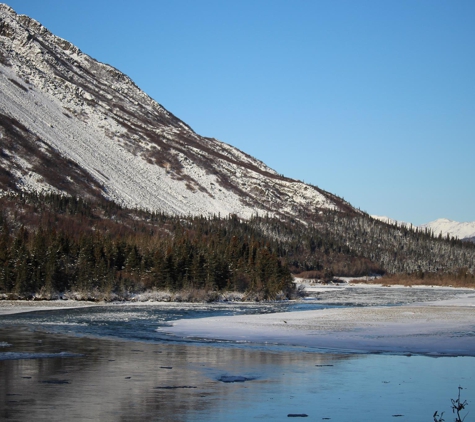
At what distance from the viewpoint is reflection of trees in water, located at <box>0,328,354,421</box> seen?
2322 centimetres

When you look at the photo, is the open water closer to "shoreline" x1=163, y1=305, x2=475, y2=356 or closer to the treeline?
"shoreline" x1=163, y1=305, x2=475, y2=356

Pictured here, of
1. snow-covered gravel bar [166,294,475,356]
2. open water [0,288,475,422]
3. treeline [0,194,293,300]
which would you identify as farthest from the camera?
treeline [0,194,293,300]

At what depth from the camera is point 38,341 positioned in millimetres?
42375

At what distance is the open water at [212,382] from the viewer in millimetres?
23203

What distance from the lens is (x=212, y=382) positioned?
94.9ft

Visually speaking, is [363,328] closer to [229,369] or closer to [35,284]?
[229,369]

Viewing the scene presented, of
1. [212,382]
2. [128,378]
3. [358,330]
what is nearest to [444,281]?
[358,330]

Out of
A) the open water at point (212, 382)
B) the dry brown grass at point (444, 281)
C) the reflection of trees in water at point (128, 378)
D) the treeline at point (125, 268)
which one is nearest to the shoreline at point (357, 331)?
the open water at point (212, 382)

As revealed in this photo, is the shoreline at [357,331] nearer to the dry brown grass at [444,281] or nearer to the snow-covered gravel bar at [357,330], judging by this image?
the snow-covered gravel bar at [357,330]

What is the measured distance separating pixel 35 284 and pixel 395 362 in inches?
2868

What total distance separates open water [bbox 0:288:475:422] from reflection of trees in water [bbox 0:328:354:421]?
0.14ft

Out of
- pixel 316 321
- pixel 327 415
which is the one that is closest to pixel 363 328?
pixel 316 321

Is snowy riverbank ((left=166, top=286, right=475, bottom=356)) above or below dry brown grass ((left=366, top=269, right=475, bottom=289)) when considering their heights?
below

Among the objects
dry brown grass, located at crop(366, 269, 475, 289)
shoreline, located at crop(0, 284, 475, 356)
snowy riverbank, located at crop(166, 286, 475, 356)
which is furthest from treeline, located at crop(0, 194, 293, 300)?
dry brown grass, located at crop(366, 269, 475, 289)
